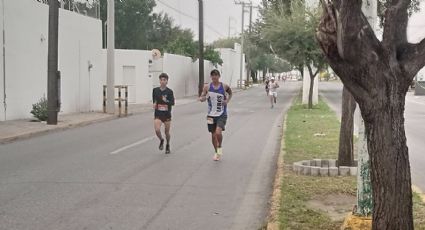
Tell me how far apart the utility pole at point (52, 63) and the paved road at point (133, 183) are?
3.49m

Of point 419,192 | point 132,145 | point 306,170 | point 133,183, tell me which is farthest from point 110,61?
point 419,192

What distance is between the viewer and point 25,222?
22.0 feet

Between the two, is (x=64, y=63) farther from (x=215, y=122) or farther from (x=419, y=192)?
(x=419, y=192)

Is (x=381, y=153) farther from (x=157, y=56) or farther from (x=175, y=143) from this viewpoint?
(x=157, y=56)

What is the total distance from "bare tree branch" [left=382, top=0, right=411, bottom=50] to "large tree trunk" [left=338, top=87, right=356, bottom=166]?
459 centimetres

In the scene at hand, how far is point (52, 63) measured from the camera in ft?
62.9

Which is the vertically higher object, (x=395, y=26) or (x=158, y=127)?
(x=395, y=26)

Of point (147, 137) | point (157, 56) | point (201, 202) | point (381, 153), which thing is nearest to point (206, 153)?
point (147, 137)

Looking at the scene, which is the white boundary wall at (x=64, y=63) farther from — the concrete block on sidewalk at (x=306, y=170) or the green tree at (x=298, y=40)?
the concrete block on sidewalk at (x=306, y=170)

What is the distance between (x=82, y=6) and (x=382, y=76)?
24.3 m

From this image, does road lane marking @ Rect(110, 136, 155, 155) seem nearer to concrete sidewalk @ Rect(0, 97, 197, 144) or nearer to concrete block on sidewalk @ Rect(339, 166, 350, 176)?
concrete sidewalk @ Rect(0, 97, 197, 144)

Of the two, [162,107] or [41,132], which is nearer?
[162,107]

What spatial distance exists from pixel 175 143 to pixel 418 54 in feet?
34.0

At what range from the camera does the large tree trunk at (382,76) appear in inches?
177
